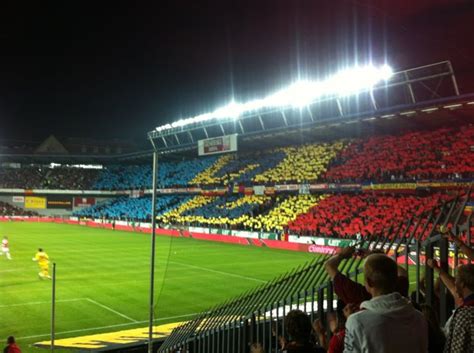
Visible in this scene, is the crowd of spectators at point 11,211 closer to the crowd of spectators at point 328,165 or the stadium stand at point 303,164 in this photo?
the crowd of spectators at point 328,165

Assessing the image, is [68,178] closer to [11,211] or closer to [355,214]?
[11,211]

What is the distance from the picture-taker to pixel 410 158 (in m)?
36.8

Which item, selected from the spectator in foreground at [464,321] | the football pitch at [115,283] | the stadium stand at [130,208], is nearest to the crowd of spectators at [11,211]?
the stadium stand at [130,208]

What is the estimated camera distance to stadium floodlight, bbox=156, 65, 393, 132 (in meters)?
39.6

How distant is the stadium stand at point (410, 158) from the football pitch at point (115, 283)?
10638mm

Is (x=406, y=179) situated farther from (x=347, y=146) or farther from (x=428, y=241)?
(x=428, y=241)

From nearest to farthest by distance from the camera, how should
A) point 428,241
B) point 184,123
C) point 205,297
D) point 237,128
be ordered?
point 428,241
point 205,297
point 237,128
point 184,123

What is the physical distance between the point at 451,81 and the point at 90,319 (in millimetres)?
31465

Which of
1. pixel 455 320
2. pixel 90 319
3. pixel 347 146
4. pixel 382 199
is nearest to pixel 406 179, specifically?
pixel 382 199

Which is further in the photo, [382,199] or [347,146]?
[347,146]

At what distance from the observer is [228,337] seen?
→ 8.09 metres

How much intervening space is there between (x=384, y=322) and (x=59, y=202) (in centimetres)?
8156

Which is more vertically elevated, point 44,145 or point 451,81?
point 44,145

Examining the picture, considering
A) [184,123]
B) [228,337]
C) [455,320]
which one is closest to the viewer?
[455,320]
